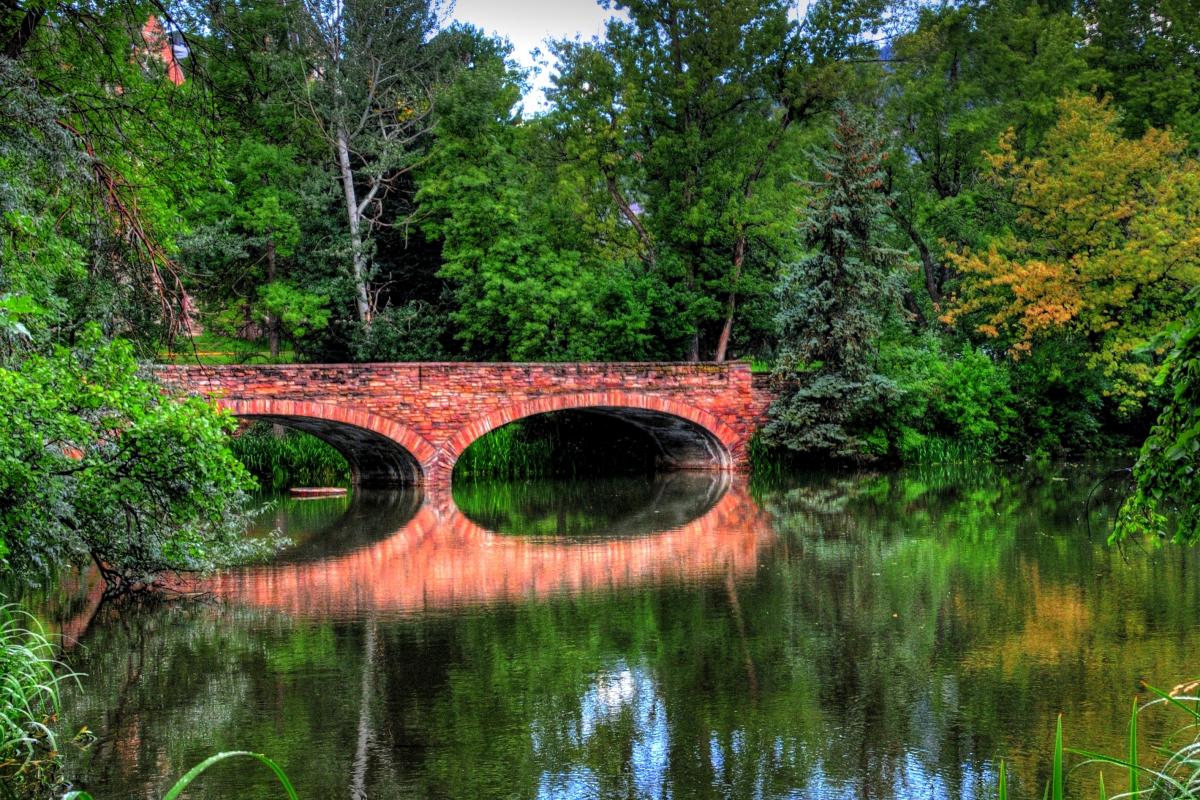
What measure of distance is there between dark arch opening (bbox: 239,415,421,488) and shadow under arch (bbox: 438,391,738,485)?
0.98 meters

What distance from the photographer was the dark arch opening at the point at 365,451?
2373 cm

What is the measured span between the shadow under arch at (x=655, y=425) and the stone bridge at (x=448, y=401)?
3cm

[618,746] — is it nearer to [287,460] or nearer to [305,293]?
[287,460]

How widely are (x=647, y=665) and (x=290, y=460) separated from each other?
1854 centimetres

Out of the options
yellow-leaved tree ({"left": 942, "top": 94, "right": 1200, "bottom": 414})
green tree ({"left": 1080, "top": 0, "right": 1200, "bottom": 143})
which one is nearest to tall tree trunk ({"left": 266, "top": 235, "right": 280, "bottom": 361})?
yellow-leaved tree ({"left": 942, "top": 94, "right": 1200, "bottom": 414})

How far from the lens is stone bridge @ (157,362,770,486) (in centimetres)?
2244

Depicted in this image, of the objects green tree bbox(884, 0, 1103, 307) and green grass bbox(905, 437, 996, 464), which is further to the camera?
green tree bbox(884, 0, 1103, 307)

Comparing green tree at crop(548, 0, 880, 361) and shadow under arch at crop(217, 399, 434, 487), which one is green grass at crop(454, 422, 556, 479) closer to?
shadow under arch at crop(217, 399, 434, 487)

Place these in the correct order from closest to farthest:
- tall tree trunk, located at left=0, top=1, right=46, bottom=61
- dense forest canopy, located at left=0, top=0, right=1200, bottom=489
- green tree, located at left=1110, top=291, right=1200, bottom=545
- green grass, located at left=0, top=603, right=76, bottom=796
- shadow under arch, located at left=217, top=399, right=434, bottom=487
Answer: green tree, located at left=1110, top=291, right=1200, bottom=545 → green grass, located at left=0, top=603, right=76, bottom=796 → tall tree trunk, located at left=0, top=1, right=46, bottom=61 → shadow under arch, located at left=217, top=399, right=434, bottom=487 → dense forest canopy, located at left=0, top=0, right=1200, bottom=489

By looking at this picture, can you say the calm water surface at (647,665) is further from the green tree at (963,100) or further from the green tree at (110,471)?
the green tree at (963,100)

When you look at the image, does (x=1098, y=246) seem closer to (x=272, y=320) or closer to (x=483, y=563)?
(x=483, y=563)

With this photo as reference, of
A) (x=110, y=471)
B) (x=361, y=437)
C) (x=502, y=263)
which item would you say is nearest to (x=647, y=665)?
(x=110, y=471)

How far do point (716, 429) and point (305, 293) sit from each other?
391 inches

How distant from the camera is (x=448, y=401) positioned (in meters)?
24.1
